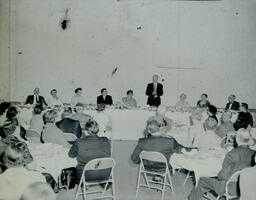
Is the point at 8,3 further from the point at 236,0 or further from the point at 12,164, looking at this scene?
the point at 236,0

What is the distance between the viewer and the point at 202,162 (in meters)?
2.99

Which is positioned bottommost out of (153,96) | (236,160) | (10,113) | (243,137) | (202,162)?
(202,162)

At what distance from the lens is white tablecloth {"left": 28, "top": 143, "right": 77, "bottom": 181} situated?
2.85 meters

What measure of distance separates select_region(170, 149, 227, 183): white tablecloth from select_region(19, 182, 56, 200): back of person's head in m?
1.58

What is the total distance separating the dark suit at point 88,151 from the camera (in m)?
2.93

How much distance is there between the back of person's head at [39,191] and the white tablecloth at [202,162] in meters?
1.58

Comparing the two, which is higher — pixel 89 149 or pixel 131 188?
pixel 89 149

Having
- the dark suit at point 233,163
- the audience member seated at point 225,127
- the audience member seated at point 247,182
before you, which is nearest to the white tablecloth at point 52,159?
the dark suit at point 233,163

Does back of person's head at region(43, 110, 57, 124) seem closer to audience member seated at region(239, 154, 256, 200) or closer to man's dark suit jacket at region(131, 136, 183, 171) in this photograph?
man's dark suit jacket at region(131, 136, 183, 171)

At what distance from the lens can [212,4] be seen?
4.25m

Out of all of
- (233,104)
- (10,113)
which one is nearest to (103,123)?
(10,113)

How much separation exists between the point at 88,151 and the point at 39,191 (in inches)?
39.5

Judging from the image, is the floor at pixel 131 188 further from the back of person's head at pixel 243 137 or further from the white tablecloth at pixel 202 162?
the back of person's head at pixel 243 137

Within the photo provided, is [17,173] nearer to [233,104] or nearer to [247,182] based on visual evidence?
[247,182]
